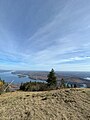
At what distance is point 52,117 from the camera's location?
24.9ft

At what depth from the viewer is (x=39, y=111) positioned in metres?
8.48

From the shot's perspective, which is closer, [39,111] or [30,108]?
[39,111]

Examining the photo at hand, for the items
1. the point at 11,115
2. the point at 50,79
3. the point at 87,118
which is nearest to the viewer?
the point at 87,118

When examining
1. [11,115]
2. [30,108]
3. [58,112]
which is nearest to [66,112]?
[58,112]

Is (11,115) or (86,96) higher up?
(86,96)

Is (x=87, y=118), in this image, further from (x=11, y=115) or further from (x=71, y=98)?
(x=11, y=115)

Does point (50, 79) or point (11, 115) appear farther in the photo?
point (50, 79)

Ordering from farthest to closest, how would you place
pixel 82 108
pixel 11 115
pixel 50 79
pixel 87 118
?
pixel 50 79
pixel 82 108
pixel 11 115
pixel 87 118

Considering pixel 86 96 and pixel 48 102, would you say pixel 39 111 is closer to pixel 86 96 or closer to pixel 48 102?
pixel 48 102

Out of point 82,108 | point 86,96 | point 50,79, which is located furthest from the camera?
point 50,79

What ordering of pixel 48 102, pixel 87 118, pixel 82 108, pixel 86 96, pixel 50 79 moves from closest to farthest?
pixel 87 118
pixel 82 108
pixel 48 102
pixel 86 96
pixel 50 79

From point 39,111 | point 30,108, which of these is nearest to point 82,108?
point 39,111

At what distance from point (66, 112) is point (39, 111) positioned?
66.3 inches

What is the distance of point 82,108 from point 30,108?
11.3 feet
